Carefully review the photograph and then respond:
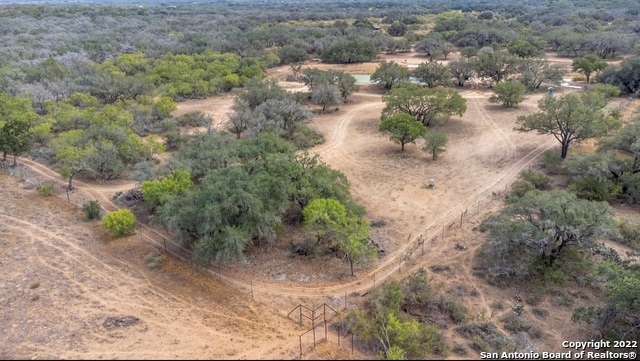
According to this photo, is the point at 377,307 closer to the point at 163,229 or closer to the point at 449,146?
the point at 163,229

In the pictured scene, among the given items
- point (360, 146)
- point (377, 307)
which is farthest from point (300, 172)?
point (360, 146)

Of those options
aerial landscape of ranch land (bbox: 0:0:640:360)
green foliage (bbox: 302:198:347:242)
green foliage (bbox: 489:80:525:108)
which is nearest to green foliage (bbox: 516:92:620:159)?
aerial landscape of ranch land (bbox: 0:0:640:360)

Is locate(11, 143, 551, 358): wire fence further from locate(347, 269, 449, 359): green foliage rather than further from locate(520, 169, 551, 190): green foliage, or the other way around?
locate(520, 169, 551, 190): green foliage

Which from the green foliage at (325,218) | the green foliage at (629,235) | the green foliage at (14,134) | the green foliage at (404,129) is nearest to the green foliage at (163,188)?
the green foliage at (325,218)

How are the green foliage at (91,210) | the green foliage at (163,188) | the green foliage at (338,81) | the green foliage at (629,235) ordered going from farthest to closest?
the green foliage at (338,81) → the green foliage at (91,210) → the green foliage at (163,188) → the green foliage at (629,235)

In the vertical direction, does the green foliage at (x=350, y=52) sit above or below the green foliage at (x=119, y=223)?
above

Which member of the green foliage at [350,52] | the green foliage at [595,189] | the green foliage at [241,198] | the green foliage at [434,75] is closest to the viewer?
the green foliage at [241,198]

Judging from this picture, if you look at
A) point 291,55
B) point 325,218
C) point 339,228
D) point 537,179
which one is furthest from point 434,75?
point 339,228

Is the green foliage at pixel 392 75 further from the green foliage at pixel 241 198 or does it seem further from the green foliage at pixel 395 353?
the green foliage at pixel 395 353

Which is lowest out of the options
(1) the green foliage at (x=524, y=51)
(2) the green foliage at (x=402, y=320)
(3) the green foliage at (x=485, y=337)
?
(3) the green foliage at (x=485, y=337)
